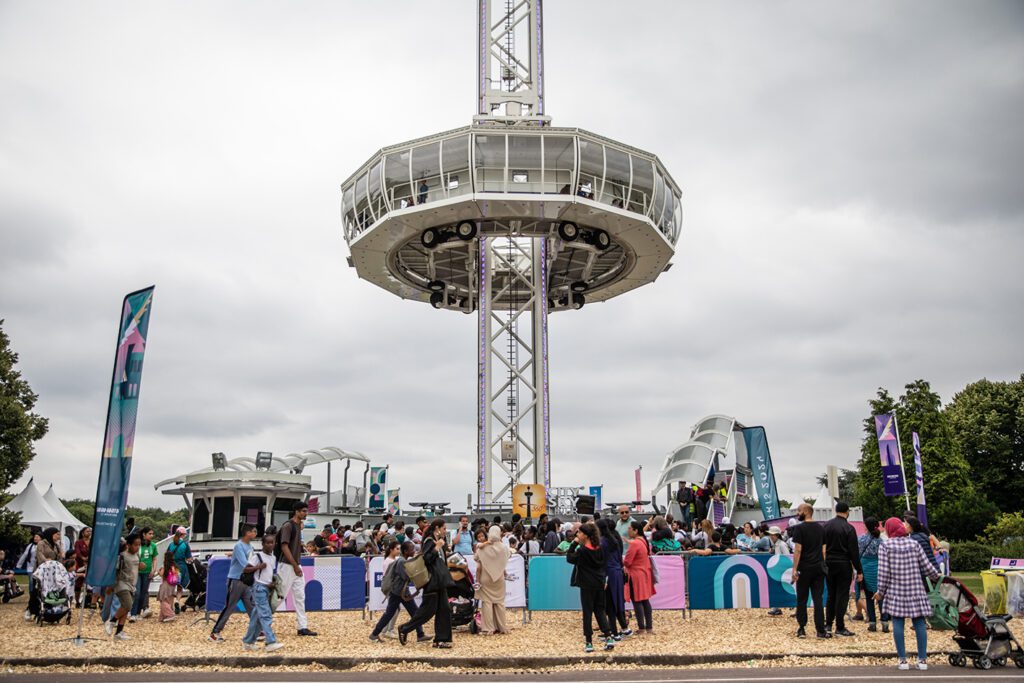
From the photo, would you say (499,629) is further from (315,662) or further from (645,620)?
(315,662)

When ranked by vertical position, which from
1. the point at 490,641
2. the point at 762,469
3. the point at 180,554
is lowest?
the point at 490,641

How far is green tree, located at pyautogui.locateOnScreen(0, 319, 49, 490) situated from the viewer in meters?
35.3

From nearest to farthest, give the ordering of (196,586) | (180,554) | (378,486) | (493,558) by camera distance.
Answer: (493,558) < (180,554) < (196,586) < (378,486)

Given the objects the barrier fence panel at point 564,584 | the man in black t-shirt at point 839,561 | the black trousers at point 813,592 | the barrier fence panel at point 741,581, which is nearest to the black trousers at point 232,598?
the barrier fence panel at point 564,584

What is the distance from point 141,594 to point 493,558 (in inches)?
287

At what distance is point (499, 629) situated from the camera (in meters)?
14.8

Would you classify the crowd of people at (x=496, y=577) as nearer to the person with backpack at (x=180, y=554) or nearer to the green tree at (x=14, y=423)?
the person with backpack at (x=180, y=554)

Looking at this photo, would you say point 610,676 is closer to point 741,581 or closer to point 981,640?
point 981,640

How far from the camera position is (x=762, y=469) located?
3094cm

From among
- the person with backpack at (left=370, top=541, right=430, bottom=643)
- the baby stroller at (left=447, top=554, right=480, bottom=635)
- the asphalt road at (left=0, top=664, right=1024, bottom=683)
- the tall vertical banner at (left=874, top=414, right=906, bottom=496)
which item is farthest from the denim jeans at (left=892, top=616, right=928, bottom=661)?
the tall vertical banner at (left=874, top=414, right=906, bottom=496)

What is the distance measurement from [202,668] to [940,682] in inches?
358

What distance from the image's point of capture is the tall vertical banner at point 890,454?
28.8 m

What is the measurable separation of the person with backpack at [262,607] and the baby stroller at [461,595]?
278 cm

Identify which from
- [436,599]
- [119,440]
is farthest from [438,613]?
[119,440]
